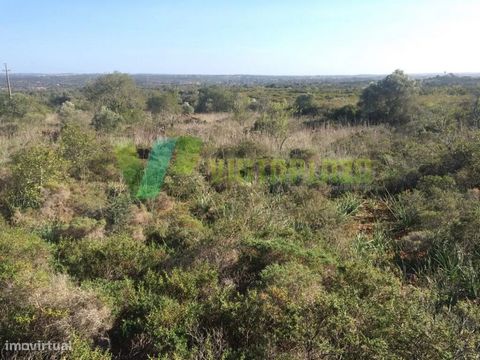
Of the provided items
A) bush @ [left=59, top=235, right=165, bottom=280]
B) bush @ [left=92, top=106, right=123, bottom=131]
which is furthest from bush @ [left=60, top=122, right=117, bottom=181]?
bush @ [left=92, top=106, right=123, bottom=131]

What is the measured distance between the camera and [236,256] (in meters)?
4.42

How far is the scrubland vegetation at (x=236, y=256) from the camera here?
2949 mm

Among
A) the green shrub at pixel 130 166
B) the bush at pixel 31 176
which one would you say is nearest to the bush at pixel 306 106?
the green shrub at pixel 130 166

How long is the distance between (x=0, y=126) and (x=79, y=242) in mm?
11847

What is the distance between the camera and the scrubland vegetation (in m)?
2.95

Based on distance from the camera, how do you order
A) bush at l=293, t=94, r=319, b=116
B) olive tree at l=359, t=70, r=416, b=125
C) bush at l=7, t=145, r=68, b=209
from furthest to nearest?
bush at l=293, t=94, r=319, b=116
olive tree at l=359, t=70, r=416, b=125
bush at l=7, t=145, r=68, b=209

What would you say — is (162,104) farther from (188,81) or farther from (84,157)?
(188,81)

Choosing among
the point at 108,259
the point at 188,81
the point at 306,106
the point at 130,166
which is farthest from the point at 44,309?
the point at 188,81

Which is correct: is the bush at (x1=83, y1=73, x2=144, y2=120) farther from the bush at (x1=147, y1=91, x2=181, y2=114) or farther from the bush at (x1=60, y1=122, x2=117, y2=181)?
the bush at (x1=60, y1=122, x2=117, y2=181)

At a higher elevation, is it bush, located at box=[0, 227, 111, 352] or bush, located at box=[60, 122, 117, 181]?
bush, located at box=[60, 122, 117, 181]

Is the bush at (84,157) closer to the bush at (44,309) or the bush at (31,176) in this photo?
the bush at (31,176)

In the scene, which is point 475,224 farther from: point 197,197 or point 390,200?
point 197,197

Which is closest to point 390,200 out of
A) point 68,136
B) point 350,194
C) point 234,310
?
point 350,194

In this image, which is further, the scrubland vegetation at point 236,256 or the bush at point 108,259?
the bush at point 108,259
